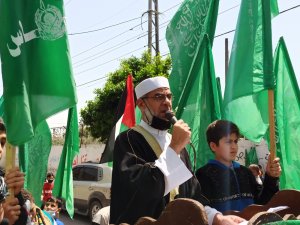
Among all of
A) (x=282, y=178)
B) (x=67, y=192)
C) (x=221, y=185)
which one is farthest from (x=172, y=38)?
(x=67, y=192)

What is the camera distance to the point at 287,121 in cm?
436

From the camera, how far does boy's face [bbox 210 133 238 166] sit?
3066 millimetres

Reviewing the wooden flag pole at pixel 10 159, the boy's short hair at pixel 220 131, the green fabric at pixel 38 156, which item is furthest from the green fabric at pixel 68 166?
the wooden flag pole at pixel 10 159

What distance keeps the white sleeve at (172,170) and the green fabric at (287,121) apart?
1825 mm

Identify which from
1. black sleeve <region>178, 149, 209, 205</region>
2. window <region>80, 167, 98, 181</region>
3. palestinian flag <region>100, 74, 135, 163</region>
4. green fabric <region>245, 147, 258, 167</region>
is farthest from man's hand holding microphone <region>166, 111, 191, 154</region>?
green fabric <region>245, 147, 258, 167</region>

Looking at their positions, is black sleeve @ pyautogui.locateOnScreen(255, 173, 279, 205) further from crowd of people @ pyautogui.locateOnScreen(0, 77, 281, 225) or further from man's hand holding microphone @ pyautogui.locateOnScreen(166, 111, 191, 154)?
man's hand holding microphone @ pyautogui.locateOnScreen(166, 111, 191, 154)

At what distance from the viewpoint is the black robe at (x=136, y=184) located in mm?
2516

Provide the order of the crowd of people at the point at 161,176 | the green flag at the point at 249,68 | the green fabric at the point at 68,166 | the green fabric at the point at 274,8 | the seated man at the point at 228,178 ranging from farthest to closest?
1. the green fabric at the point at 68,166
2. the green fabric at the point at 274,8
3. the green flag at the point at 249,68
4. the seated man at the point at 228,178
5. the crowd of people at the point at 161,176

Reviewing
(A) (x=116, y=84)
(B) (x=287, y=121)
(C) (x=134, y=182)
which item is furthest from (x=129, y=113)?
(A) (x=116, y=84)

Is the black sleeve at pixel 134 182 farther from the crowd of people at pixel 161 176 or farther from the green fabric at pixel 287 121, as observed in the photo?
the green fabric at pixel 287 121

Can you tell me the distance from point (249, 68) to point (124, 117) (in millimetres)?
2919

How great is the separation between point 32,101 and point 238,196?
1.39 meters

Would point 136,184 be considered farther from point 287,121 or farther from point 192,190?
Result: point 287,121

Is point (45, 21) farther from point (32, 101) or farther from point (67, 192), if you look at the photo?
point (67, 192)
